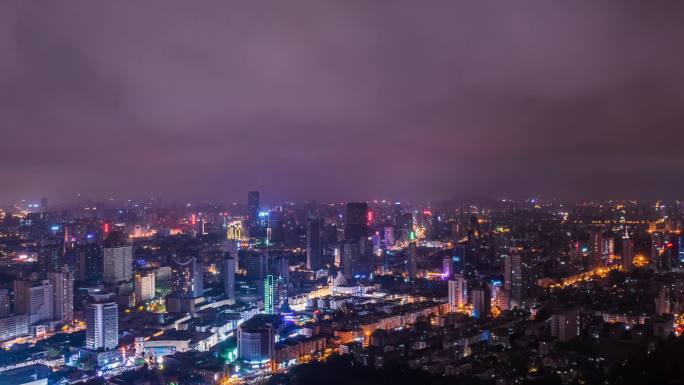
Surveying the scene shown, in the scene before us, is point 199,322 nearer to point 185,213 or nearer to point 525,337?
point 525,337

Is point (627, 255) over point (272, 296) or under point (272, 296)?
over

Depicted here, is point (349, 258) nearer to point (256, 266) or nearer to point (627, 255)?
point (256, 266)

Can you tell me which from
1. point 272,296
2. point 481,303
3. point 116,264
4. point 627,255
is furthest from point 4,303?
point 627,255

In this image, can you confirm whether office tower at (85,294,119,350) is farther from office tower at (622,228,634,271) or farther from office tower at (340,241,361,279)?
office tower at (622,228,634,271)

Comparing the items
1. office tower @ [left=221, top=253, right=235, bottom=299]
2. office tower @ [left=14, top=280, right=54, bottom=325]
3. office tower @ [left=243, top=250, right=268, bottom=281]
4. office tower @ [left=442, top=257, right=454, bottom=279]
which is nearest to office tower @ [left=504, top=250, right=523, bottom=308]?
office tower @ [left=442, top=257, right=454, bottom=279]

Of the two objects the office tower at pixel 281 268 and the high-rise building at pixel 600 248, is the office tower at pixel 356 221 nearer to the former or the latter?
the office tower at pixel 281 268

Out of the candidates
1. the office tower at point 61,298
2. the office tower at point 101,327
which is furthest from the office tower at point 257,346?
the office tower at point 61,298
